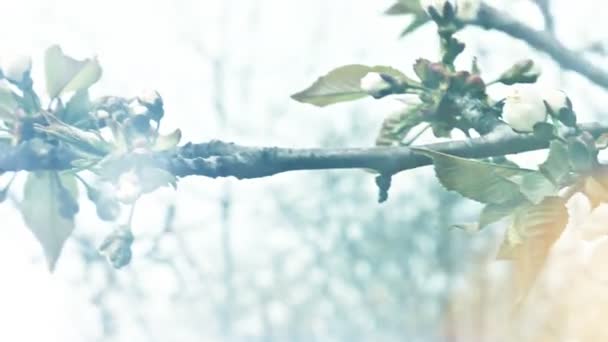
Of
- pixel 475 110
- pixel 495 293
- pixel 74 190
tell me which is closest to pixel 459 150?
pixel 475 110

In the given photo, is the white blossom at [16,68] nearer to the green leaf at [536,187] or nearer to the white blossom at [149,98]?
the white blossom at [149,98]

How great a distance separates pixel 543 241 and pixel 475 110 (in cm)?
6

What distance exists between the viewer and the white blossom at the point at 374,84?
304mm

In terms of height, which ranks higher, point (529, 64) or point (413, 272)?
point (529, 64)

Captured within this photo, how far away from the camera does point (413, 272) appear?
62.5 inches

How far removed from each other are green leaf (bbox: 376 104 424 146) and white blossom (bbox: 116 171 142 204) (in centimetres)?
9

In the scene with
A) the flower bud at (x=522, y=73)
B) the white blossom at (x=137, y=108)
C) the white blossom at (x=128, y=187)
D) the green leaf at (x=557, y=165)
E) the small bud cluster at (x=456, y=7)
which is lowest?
the white blossom at (x=128, y=187)

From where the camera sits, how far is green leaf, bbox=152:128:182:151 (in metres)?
0.29

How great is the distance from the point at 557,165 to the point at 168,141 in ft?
0.44

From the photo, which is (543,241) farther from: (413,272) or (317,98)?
(413,272)

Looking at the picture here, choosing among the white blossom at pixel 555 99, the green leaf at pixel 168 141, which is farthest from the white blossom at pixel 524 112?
the green leaf at pixel 168 141

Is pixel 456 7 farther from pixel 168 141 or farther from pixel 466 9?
pixel 168 141

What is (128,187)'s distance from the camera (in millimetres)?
284

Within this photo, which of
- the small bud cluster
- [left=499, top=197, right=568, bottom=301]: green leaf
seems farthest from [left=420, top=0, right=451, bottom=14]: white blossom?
[left=499, top=197, right=568, bottom=301]: green leaf
